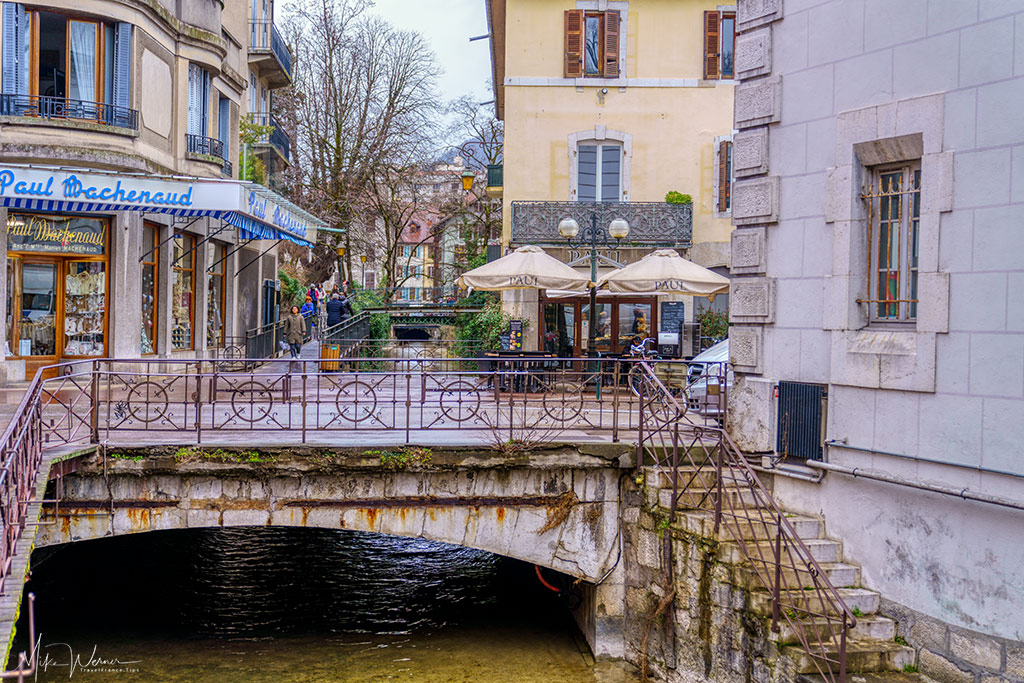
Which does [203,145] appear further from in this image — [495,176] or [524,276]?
[495,176]

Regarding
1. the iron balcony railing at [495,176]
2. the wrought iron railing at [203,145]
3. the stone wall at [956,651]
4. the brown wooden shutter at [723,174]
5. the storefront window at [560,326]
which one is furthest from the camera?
the iron balcony railing at [495,176]

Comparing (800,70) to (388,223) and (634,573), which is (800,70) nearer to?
(634,573)

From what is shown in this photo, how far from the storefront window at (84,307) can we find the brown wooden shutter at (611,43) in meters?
11.8

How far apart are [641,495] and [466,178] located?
1679 centimetres

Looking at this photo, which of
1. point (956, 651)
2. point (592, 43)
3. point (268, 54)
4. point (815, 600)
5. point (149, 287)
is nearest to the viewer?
point (956, 651)

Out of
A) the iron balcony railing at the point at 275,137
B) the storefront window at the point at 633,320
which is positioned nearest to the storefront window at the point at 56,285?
the storefront window at the point at 633,320

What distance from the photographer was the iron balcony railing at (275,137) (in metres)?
28.4

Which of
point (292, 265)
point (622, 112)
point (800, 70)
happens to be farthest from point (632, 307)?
point (292, 265)

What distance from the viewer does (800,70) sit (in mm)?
8875

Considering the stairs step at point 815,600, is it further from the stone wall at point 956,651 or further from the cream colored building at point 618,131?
the cream colored building at point 618,131

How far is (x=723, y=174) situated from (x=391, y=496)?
46.6 feet

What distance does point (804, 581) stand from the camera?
8031 millimetres

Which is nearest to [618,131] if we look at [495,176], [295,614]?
[495,176]

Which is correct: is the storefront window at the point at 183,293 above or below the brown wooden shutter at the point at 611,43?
below
